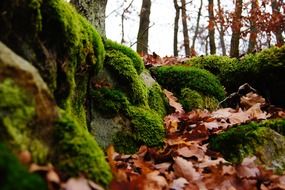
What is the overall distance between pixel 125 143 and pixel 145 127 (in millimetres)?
271

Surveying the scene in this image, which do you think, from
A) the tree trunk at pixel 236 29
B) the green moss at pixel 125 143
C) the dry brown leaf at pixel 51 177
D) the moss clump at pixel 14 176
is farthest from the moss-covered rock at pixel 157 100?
the tree trunk at pixel 236 29

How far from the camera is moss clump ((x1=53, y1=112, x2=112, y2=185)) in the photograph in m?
1.62

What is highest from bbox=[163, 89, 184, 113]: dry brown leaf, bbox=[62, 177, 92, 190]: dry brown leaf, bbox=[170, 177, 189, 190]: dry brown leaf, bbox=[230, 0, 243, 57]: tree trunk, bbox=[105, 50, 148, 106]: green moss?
bbox=[230, 0, 243, 57]: tree trunk

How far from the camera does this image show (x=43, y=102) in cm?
163

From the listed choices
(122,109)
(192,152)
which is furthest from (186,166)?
(122,109)

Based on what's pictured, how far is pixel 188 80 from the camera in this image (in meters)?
5.15

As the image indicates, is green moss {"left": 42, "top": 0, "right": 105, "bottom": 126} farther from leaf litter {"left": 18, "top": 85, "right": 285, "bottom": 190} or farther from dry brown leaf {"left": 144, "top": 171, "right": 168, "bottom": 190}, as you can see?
dry brown leaf {"left": 144, "top": 171, "right": 168, "bottom": 190}

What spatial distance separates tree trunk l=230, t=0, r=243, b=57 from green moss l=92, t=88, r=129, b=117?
6.41 metres

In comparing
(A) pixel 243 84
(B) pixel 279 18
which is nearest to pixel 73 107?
(A) pixel 243 84

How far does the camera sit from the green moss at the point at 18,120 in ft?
4.72

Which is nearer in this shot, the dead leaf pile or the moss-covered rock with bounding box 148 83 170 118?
the dead leaf pile

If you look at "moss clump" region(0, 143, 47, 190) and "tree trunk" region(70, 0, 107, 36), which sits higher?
"tree trunk" region(70, 0, 107, 36)

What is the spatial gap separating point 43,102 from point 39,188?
47cm

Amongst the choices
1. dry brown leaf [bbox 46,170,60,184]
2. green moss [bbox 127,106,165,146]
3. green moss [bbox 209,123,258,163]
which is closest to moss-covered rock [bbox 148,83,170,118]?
green moss [bbox 127,106,165,146]
